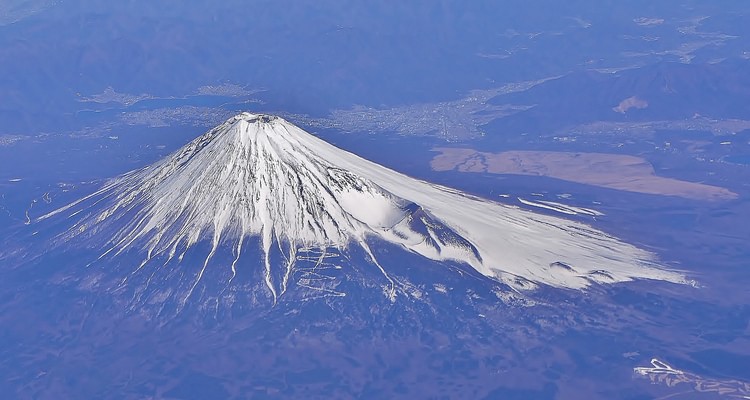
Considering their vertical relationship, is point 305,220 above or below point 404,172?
above

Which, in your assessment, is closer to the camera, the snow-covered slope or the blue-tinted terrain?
the blue-tinted terrain

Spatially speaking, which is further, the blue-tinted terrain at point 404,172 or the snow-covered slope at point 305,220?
the snow-covered slope at point 305,220

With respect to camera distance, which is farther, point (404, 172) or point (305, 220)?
point (404, 172)

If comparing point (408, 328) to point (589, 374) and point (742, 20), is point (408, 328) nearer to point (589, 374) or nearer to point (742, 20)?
point (589, 374)

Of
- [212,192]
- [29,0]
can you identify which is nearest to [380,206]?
[212,192]
